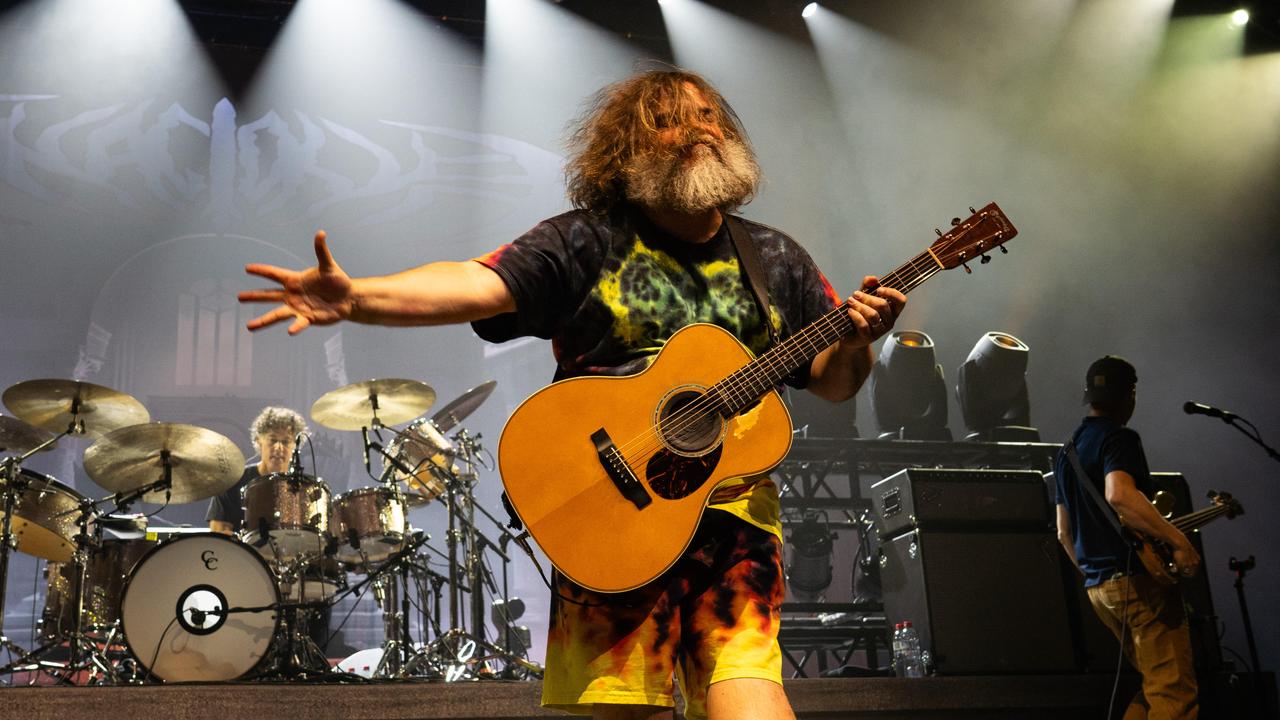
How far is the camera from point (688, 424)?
2139 millimetres

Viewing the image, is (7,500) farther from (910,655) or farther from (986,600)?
(986,600)

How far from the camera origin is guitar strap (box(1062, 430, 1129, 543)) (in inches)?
198

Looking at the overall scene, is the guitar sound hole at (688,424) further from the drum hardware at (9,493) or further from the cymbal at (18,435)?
the cymbal at (18,435)

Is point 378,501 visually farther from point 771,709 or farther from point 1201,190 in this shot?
point 1201,190

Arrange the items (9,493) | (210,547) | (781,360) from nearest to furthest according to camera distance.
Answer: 1. (781,360)
2. (9,493)
3. (210,547)

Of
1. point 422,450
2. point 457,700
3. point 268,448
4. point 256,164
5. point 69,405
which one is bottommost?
point 457,700

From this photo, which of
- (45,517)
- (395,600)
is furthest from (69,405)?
(395,600)

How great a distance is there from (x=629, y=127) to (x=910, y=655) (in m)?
3.96

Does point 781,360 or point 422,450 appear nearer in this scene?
point 781,360

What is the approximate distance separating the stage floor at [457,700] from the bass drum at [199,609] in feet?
4.64

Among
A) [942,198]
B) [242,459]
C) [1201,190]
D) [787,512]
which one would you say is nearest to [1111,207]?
[1201,190]

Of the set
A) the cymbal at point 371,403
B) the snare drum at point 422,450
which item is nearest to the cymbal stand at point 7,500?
the cymbal at point 371,403

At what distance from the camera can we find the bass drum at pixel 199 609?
17.3 ft

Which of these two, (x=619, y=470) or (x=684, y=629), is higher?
(x=619, y=470)
